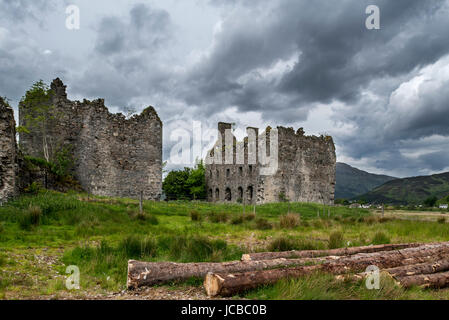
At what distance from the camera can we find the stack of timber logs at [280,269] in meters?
4.61

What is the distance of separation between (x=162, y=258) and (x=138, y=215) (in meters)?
6.30

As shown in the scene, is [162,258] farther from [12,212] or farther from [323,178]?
[323,178]

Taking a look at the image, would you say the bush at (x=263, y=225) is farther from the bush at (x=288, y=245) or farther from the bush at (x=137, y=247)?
the bush at (x=137, y=247)

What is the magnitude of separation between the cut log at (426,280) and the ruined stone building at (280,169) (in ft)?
77.4

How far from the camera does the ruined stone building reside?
3033 centimetres

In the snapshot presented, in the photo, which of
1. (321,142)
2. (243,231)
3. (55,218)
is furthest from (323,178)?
(55,218)

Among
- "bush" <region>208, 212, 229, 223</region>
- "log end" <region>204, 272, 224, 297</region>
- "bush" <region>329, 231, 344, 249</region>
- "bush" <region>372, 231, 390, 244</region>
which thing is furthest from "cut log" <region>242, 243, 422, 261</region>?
"bush" <region>208, 212, 229, 223</region>

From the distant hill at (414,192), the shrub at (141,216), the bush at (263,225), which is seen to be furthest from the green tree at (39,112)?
the distant hill at (414,192)

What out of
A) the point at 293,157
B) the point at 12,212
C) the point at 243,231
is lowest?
the point at 243,231

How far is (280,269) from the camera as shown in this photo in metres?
5.10

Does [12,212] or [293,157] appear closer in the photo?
[12,212]

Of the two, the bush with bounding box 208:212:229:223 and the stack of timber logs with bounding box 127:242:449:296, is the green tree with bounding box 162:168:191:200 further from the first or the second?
the stack of timber logs with bounding box 127:242:449:296
